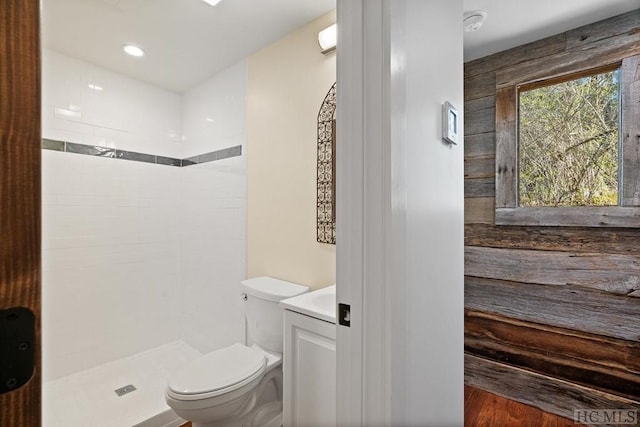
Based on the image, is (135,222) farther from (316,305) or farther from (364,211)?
(364,211)

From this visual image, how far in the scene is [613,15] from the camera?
61.0 inches

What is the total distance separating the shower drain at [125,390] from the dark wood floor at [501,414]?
1.70 ft

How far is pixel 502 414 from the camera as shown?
177 centimetres

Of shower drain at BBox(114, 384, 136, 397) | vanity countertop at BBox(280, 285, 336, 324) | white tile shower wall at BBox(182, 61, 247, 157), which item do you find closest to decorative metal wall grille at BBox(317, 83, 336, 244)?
vanity countertop at BBox(280, 285, 336, 324)

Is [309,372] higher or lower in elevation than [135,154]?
lower

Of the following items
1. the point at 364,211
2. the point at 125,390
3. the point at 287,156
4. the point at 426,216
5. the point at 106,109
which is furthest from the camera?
the point at 106,109

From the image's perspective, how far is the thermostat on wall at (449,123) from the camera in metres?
1.03

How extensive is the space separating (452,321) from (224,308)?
1706mm

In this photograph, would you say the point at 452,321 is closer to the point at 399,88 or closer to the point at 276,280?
the point at 399,88

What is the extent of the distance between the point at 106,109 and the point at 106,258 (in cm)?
112

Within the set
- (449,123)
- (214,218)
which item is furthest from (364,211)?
(214,218)

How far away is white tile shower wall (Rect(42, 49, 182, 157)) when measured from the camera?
213cm

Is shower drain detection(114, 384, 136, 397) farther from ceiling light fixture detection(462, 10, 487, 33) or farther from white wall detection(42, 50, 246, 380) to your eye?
ceiling light fixture detection(462, 10, 487, 33)

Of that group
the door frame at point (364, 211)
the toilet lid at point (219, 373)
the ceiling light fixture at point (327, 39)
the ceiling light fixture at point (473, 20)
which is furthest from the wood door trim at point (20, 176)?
the ceiling light fixture at point (473, 20)
